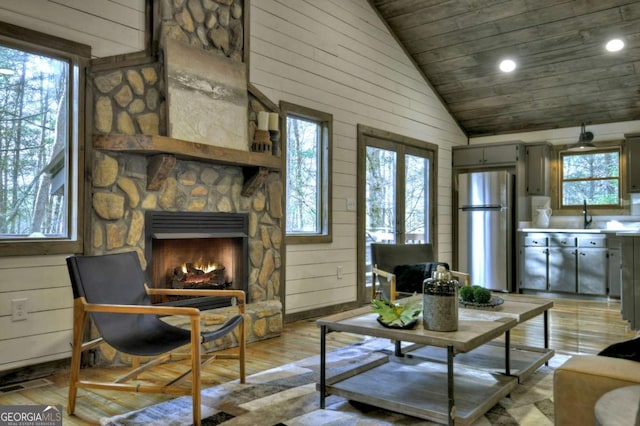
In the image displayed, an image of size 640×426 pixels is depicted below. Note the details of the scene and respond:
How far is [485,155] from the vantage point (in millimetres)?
7465

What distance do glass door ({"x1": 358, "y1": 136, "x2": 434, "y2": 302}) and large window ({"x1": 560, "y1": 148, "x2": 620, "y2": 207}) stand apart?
1.95m

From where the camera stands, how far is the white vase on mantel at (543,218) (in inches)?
284

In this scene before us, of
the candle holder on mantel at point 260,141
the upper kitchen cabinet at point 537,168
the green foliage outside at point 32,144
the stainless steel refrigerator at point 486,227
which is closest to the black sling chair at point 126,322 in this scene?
the green foliage outside at point 32,144

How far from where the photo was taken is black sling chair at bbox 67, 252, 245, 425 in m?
2.41

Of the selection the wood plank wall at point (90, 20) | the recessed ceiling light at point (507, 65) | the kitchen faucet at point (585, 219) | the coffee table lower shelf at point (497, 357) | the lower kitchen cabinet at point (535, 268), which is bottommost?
the coffee table lower shelf at point (497, 357)

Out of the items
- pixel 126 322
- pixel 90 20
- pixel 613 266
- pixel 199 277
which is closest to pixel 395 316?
pixel 126 322

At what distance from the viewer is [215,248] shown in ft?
14.0

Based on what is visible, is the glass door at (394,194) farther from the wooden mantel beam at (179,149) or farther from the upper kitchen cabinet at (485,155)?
the wooden mantel beam at (179,149)

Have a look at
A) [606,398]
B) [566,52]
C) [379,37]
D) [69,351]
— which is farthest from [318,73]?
[606,398]

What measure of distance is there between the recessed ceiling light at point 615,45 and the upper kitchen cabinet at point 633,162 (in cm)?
128

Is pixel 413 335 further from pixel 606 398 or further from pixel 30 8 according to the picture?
pixel 30 8

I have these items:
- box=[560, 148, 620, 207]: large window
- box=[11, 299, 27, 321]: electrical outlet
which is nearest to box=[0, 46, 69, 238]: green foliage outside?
box=[11, 299, 27, 321]: electrical outlet

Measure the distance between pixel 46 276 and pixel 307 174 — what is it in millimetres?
2700

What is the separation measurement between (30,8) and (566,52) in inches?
218
